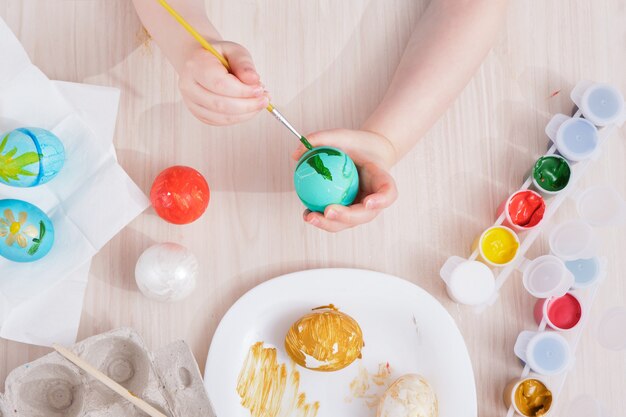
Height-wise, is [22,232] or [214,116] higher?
[214,116]

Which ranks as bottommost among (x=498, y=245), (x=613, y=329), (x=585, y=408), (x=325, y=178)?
(x=585, y=408)

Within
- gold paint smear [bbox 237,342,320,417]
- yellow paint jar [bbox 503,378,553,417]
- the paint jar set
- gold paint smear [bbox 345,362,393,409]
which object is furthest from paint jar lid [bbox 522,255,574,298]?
gold paint smear [bbox 237,342,320,417]

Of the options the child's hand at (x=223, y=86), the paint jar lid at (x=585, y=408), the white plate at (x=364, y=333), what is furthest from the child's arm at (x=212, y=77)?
the paint jar lid at (x=585, y=408)

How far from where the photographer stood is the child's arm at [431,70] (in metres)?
0.91

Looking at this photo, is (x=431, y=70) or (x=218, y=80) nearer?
(x=218, y=80)

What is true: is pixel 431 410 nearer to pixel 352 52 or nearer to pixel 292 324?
pixel 292 324

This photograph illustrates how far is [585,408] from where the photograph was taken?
35.4 inches

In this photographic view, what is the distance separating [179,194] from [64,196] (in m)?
0.17

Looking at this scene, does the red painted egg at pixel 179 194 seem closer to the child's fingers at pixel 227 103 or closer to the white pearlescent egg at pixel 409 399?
the child's fingers at pixel 227 103

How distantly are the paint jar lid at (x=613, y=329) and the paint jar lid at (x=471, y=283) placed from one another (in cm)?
17

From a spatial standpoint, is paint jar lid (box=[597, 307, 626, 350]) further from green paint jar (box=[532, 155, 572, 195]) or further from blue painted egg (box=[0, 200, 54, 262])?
blue painted egg (box=[0, 200, 54, 262])

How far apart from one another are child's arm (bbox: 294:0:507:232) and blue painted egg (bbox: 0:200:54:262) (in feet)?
1.40

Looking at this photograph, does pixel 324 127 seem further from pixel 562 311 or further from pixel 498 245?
pixel 562 311

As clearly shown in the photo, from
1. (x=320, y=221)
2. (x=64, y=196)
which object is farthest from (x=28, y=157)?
(x=320, y=221)
